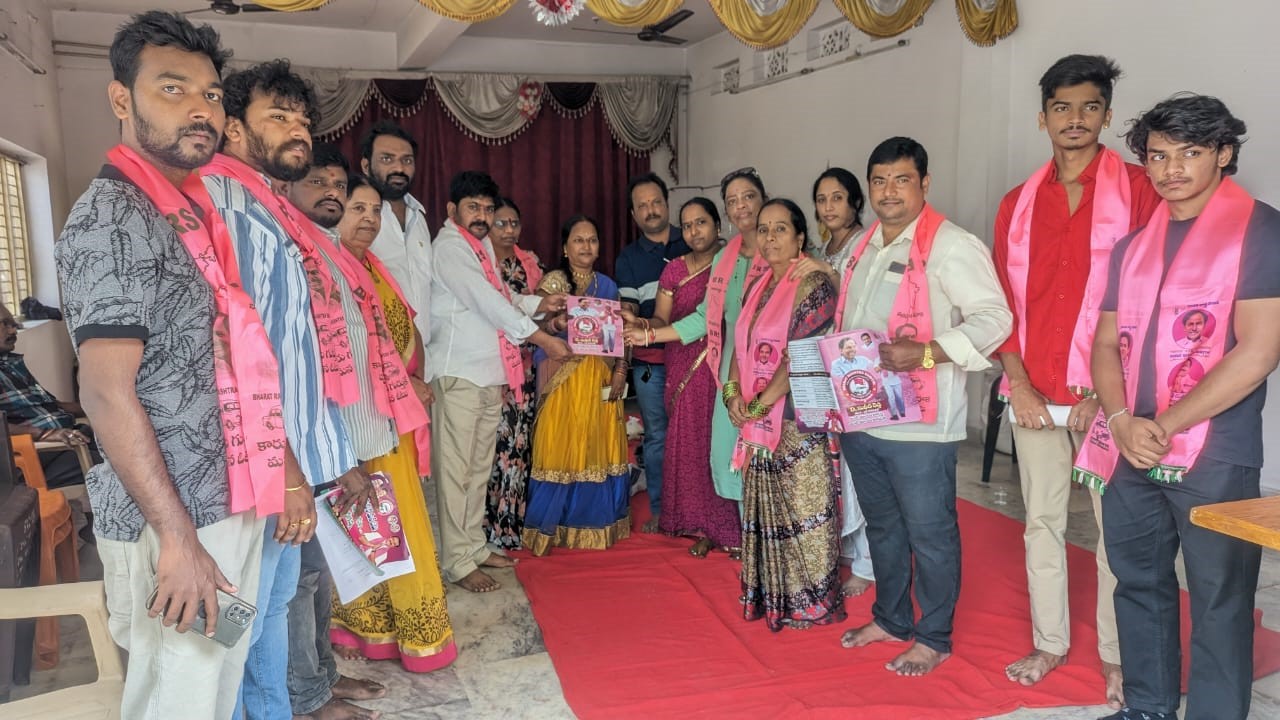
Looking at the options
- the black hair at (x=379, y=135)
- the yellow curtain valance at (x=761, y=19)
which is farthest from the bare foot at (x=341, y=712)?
the yellow curtain valance at (x=761, y=19)

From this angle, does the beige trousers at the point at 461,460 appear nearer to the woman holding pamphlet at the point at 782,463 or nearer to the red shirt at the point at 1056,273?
the woman holding pamphlet at the point at 782,463

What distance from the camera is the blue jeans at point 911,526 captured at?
234cm

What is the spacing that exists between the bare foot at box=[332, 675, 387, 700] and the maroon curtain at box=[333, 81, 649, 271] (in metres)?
5.81

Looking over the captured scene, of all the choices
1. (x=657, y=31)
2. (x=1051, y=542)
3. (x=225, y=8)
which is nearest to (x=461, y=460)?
(x=1051, y=542)

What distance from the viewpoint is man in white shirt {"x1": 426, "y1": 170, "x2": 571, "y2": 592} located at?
3.07 metres

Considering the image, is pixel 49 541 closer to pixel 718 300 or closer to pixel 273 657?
pixel 273 657

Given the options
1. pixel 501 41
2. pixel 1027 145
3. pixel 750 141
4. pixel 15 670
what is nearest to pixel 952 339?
pixel 15 670

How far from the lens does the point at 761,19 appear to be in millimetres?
3865

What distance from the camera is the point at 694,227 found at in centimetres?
339

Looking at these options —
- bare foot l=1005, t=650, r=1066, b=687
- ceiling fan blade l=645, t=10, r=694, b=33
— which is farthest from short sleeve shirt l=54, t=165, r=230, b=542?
ceiling fan blade l=645, t=10, r=694, b=33

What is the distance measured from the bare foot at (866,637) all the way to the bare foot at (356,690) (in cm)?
139

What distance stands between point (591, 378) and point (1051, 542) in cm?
184

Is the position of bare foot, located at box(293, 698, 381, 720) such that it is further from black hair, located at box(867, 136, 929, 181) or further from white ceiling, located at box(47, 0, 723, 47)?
white ceiling, located at box(47, 0, 723, 47)

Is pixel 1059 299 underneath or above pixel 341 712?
above
